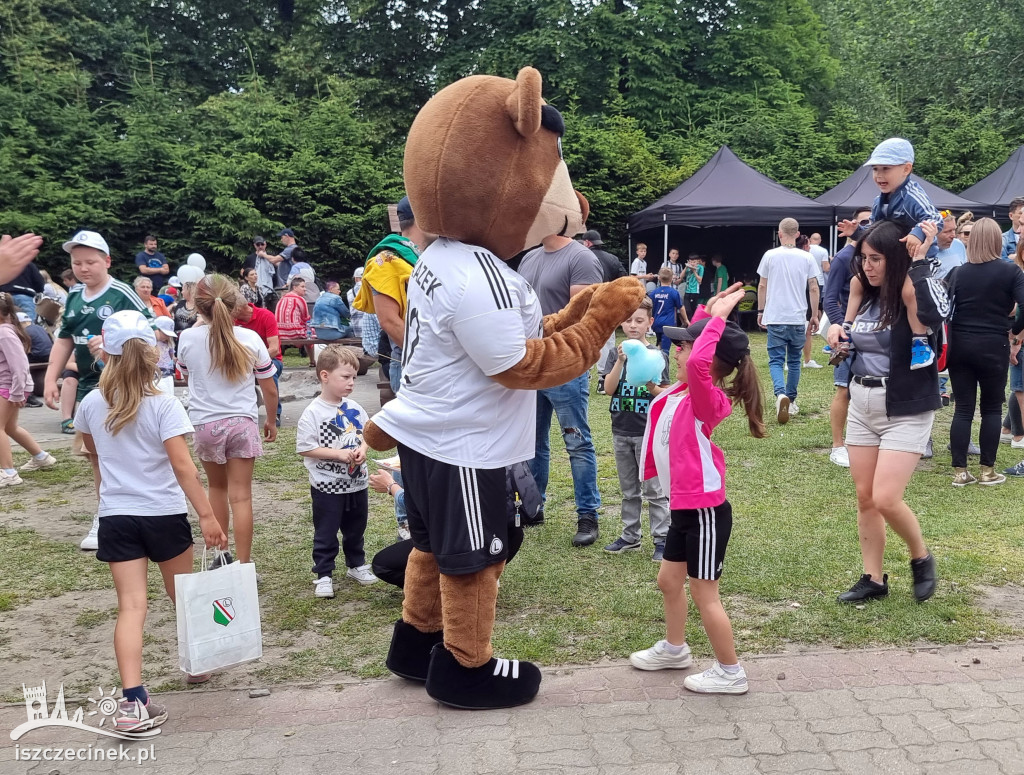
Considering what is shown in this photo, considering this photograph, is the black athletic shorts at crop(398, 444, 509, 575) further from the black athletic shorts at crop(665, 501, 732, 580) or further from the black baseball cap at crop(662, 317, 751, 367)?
the black baseball cap at crop(662, 317, 751, 367)

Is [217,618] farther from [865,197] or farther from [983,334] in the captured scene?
[865,197]

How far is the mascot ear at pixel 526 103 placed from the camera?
11.5 feet

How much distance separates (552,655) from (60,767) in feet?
6.77

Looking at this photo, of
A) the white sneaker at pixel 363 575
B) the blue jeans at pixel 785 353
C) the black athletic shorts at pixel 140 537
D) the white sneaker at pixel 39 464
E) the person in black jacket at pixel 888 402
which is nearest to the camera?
the black athletic shorts at pixel 140 537

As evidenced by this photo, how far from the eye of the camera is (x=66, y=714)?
12.6 feet

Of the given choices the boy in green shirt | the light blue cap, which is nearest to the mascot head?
the light blue cap

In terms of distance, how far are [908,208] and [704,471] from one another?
2409mm

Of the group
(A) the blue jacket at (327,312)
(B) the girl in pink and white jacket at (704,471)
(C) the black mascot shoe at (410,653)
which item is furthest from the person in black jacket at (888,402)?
(A) the blue jacket at (327,312)

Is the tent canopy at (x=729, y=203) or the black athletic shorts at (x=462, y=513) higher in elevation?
the tent canopy at (x=729, y=203)

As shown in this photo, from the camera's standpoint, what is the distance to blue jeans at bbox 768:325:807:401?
391 inches

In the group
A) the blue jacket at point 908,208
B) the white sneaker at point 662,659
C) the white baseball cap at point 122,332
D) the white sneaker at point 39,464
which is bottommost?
the white sneaker at point 39,464

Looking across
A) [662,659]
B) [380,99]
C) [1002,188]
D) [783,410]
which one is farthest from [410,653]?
[380,99]

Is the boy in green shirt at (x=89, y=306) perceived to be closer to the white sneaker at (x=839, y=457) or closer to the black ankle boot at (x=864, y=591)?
the black ankle boot at (x=864, y=591)

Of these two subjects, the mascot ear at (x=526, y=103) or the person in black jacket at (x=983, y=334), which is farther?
the person in black jacket at (x=983, y=334)
